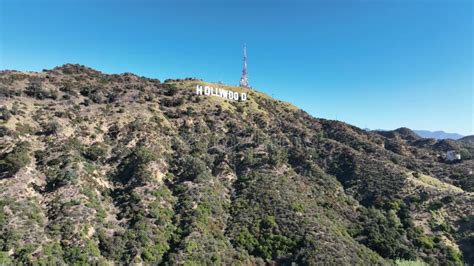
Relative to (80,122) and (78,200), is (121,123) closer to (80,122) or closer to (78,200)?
(80,122)

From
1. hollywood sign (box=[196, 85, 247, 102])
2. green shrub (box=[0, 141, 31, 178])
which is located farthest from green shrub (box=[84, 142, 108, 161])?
hollywood sign (box=[196, 85, 247, 102])

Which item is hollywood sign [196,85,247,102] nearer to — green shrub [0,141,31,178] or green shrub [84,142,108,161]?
green shrub [84,142,108,161]

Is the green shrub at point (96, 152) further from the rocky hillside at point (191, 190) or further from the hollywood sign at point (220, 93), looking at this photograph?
the hollywood sign at point (220, 93)

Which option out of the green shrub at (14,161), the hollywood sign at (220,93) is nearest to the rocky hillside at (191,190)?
the green shrub at (14,161)

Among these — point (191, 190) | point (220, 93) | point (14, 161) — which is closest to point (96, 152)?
point (14, 161)

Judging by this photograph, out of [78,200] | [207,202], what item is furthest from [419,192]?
[78,200]
